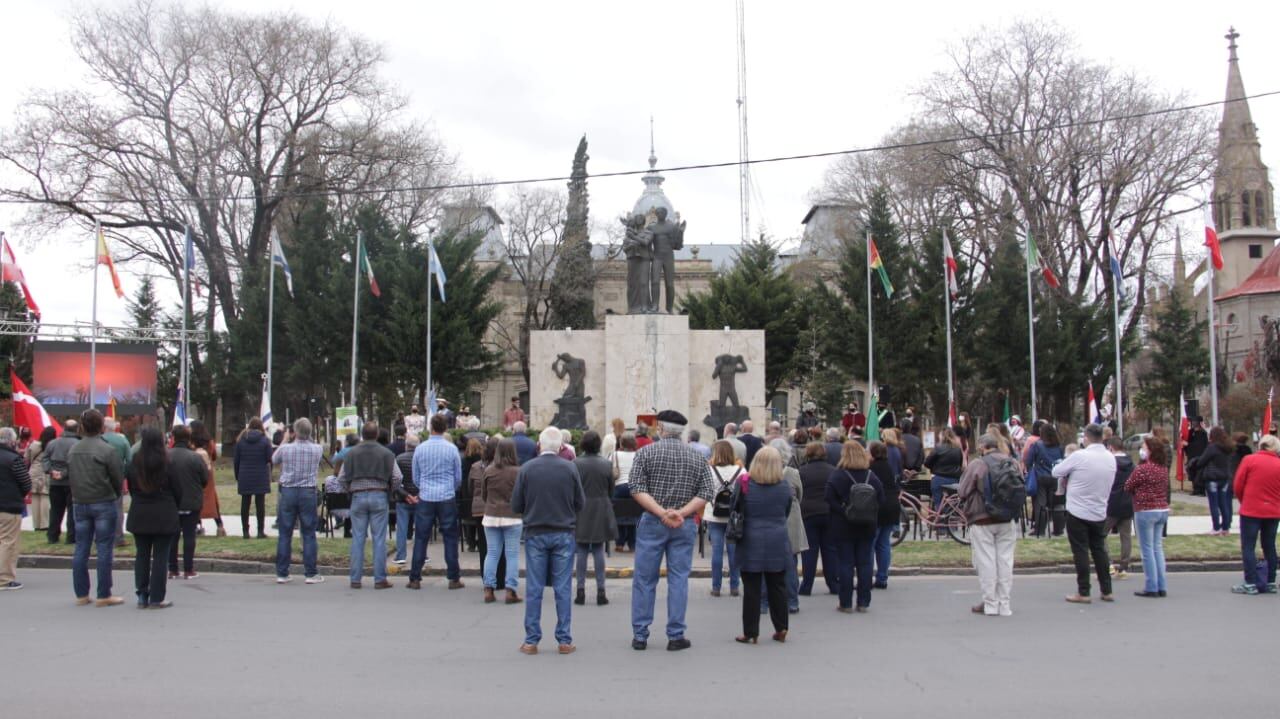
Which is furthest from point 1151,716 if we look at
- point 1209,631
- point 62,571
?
point 62,571

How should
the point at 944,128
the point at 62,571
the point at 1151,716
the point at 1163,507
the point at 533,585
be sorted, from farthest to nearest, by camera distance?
the point at 944,128, the point at 62,571, the point at 1163,507, the point at 533,585, the point at 1151,716

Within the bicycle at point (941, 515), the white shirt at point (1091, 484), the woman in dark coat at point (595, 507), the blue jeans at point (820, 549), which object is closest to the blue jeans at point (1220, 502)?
the bicycle at point (941, 515)

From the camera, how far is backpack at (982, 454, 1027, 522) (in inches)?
385

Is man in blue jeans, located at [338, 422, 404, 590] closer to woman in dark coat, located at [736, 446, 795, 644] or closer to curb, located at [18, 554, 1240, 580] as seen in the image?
curb, located at [18, 554, 1240, 580]

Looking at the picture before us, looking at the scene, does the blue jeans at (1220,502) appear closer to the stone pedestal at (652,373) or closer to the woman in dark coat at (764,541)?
the woman in dark coat at (764,541)

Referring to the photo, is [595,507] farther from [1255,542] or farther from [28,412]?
[28,412]

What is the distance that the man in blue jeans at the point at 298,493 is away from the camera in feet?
39.3

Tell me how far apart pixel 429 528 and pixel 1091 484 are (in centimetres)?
694

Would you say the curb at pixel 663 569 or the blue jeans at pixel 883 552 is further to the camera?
the curb at pixel 663 569

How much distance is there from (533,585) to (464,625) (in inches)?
59.4

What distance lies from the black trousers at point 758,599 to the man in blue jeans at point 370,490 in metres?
4.59

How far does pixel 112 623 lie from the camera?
9.46 meters

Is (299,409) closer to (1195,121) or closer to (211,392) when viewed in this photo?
(211,392)

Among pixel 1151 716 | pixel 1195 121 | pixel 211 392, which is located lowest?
pixel 1151 716
